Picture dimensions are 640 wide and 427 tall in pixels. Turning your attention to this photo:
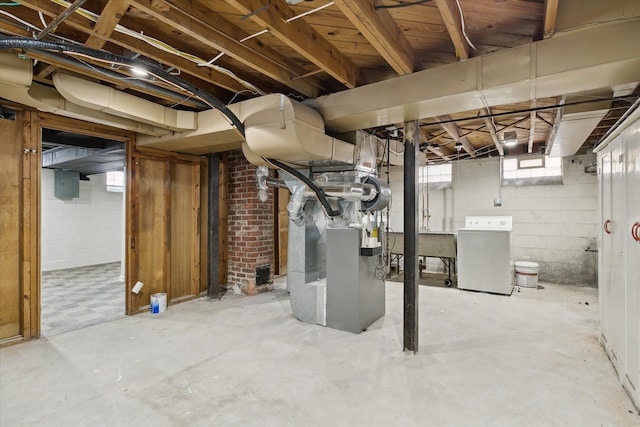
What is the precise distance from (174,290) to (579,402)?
3987 mm

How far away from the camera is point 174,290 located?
4.02m

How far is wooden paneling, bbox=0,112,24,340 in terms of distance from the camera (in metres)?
2.71

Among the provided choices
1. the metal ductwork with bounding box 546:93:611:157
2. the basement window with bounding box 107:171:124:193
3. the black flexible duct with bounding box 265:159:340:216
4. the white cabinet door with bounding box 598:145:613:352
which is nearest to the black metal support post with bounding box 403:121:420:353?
the black flexible duct with bounding box 265:159:340:216

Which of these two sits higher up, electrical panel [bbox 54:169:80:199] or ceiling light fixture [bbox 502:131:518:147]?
ceiling light fixture [bbox 502:131:518:147]

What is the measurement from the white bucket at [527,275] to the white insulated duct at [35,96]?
5.09 metres

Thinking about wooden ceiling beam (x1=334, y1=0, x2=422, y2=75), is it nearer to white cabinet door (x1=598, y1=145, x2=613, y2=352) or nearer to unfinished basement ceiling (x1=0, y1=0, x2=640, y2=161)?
unfinished basement ceiling (x1=0, y1=0, x2=640, y2=161)

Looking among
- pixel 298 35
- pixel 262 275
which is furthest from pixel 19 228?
pixel 298 35

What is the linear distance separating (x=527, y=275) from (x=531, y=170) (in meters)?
1.75

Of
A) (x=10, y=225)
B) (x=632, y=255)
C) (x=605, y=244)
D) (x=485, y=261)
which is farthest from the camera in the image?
(x=485, y=261)

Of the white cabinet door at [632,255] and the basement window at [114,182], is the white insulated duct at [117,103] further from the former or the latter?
the basement window at [114,182]

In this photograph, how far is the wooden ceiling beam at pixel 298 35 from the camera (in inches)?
61.4

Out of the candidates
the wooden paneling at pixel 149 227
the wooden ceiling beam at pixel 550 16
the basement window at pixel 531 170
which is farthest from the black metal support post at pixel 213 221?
the basement window at pixel 531 170

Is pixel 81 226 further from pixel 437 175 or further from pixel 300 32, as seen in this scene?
pixel 437 175

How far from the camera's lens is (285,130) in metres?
2.33
